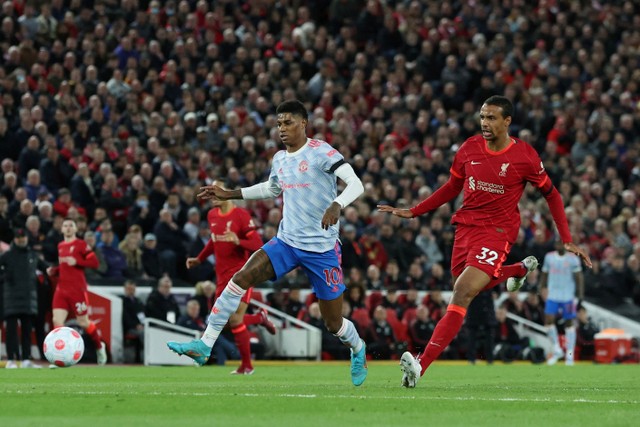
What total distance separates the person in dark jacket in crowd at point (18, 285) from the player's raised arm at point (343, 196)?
9.65 m

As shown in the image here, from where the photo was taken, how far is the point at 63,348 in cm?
1421

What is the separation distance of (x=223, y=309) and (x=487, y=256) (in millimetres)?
2521

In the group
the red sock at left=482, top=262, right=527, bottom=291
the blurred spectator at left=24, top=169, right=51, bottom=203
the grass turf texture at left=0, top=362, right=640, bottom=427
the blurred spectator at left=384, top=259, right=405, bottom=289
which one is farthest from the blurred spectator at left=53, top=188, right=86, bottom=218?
the red sock at left=482, top=262, right=527, bottom=291

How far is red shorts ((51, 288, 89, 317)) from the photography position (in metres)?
19.7

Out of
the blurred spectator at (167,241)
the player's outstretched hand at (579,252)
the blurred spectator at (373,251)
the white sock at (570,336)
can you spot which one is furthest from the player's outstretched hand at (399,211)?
the blurred spectator at (373,251)

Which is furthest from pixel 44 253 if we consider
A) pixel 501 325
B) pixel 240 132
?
pixel 501 325

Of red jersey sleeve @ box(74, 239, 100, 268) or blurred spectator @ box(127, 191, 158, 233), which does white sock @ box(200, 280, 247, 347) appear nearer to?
red jersey sleeve @ box(74, 239, 100, 268)

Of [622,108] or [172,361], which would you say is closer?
[172,361]

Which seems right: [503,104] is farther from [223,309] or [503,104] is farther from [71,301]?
[71,301]

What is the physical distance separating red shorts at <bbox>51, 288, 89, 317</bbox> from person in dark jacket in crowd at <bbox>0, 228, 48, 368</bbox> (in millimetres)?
778

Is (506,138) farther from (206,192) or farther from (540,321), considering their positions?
(540,321)

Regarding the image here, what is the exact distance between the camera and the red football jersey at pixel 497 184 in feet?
39.7

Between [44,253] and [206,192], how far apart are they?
10782 millimetres

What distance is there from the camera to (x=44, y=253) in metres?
22.0
